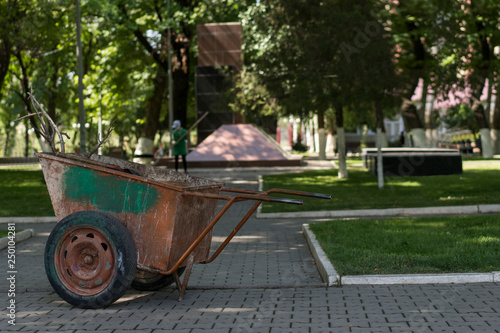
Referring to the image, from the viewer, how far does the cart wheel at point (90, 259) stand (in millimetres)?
6500

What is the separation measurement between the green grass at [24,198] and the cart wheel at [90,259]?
8.38 meters

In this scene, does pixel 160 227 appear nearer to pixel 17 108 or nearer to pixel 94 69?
pixel 94 69

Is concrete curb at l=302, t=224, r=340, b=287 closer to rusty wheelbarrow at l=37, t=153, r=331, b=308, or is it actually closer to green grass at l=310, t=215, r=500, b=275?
green grass at l=310, t=215, r=500, b=275

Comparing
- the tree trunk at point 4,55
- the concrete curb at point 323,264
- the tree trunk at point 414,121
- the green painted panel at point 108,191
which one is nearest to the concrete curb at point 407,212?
the concrete curb at point 323,264

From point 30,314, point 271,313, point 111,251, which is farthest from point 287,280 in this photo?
point 30,314

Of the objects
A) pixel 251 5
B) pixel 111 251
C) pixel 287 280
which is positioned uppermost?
pixel 251 5

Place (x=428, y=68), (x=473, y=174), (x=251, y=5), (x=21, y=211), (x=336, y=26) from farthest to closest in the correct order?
(x=251, y=5)
(x=428, y=68)
(x=473, y=174)
(x=336, y=26)
(x=21, y=211)

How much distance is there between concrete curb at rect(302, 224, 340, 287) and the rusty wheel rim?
229 cm

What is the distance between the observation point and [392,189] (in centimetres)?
1964

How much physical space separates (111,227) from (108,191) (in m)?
0.38

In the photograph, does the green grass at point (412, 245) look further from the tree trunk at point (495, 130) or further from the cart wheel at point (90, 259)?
the tree trunk at point (495, 130)

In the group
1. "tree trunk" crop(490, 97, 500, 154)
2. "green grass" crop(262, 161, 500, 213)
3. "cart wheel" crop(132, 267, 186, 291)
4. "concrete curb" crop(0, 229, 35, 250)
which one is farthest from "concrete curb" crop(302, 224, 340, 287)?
"tree trunk" crop(490, 97, 500, 154)

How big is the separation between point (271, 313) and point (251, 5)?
25.6m

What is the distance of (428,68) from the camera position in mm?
27578
